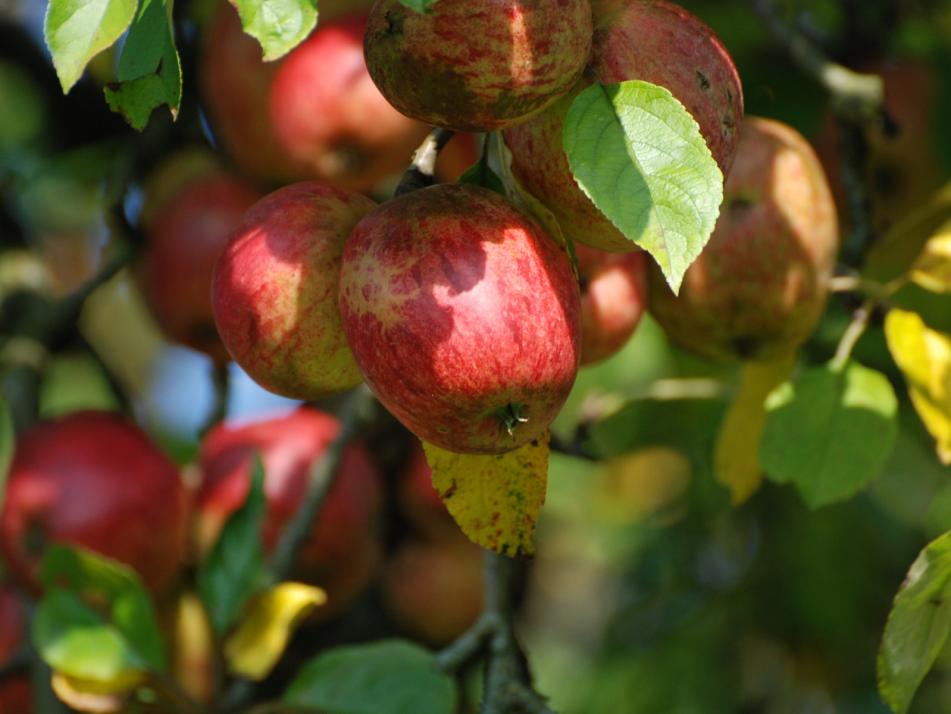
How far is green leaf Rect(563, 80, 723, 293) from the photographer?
826 mm

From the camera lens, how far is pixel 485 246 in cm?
83

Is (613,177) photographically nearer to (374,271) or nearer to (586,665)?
(374,271)

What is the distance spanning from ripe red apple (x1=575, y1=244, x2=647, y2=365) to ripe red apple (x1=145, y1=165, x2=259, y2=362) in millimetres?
579

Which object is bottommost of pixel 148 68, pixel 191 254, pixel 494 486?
pixel 191 254

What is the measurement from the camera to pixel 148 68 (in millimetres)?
890

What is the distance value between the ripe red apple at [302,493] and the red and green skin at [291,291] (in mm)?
673

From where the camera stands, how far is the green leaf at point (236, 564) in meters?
1.43

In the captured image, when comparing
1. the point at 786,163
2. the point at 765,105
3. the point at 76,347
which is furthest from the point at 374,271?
the point at 76,347

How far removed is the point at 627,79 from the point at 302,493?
2.87 feet

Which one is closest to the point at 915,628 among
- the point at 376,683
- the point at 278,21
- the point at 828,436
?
the point at 828,436

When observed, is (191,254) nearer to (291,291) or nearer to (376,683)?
(376,683)

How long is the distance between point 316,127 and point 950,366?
2.22ft

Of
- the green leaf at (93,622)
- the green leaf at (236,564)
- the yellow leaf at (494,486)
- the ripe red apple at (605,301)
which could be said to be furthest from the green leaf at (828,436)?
the green leaf at (93,622)

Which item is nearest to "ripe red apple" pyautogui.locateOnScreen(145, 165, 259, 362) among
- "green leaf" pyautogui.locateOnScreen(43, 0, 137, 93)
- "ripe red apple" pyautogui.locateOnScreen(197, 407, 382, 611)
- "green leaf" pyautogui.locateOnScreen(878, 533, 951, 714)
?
"ripe red apple" pyautogui.locateOnScreen(197, 407, 382, 611)
